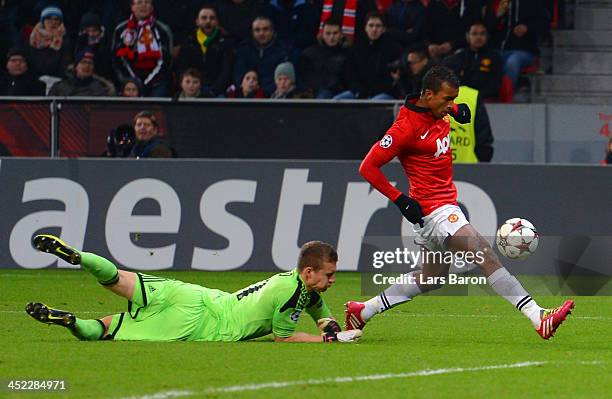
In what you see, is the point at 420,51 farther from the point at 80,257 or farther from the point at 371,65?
the point at 80,257

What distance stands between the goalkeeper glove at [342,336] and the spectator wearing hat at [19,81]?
9.64 m

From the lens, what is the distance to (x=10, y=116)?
1625cm

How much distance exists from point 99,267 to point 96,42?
1047cm

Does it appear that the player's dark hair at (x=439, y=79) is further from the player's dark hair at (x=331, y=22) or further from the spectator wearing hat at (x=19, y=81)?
the spectator wearing hat at (x=19, y=81)

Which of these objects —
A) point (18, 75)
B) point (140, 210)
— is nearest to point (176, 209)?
point (140, 210)

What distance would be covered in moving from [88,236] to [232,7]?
533 cm

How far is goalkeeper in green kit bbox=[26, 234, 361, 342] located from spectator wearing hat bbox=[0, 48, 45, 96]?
29.9ft

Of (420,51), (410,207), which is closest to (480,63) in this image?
(420,51)

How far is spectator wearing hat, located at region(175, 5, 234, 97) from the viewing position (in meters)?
19.0

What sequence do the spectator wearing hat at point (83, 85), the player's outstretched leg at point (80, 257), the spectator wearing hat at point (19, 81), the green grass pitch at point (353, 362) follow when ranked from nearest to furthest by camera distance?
the green grass pitch at point (353, 362)
the player's outstretched leg at point (80, 257)
the spectator wearing hat at point (83, 85)
the spectator wearing hat at point (19, 81)

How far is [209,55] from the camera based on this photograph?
19078 mm

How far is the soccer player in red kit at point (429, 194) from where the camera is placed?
9812mm

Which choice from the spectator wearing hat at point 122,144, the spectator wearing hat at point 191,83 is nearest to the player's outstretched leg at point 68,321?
the spectator wearing hat at point 122,144

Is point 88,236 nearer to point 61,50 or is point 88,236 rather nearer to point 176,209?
point 176,209
